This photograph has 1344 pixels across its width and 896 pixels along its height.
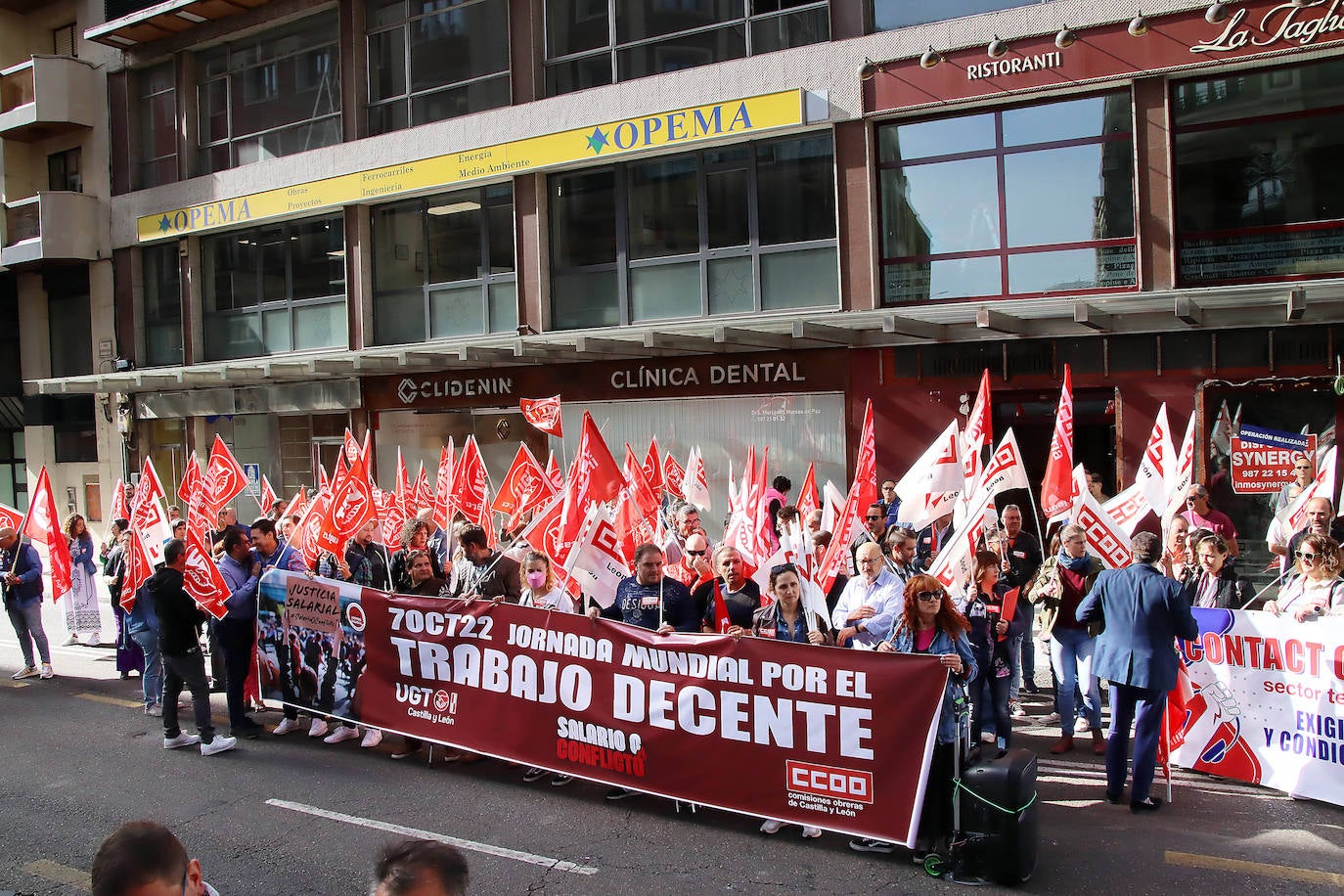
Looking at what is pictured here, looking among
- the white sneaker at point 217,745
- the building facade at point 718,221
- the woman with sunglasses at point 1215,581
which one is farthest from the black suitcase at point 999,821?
the building facade at point 718,221

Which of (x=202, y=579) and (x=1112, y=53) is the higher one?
(x=1112, y=53)

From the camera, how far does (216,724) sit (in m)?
9.63

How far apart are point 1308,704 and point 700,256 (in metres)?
12.0

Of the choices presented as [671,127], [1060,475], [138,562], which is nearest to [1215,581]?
[1060,475]

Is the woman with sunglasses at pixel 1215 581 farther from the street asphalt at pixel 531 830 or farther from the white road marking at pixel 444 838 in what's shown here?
the white road marking at pixel 444 838

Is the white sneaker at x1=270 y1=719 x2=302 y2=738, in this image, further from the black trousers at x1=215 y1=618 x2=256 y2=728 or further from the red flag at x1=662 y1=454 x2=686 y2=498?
the red flag at x1=662 y1=454 x2=686 y2=498

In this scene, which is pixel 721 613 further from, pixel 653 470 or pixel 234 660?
pixel 653 470

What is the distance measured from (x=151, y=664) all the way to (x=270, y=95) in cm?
1589

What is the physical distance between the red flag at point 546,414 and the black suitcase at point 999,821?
687 centimetres

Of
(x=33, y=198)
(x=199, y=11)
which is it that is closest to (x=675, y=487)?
(x=199, y=11)

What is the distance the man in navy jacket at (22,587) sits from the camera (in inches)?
440

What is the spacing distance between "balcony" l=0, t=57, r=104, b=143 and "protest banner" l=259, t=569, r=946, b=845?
2094 centimetres

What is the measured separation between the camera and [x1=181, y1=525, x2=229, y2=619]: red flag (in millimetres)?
8672

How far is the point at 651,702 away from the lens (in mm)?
7020
